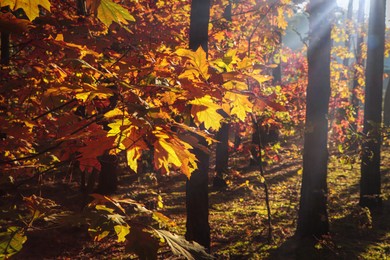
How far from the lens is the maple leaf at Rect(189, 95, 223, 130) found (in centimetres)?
235

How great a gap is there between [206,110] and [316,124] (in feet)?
17.2

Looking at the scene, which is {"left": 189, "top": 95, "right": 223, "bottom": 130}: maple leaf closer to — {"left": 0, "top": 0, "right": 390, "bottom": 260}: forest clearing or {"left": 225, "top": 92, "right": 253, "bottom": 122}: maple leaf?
{"left": 0, "top": 0, "right": 390, "bottom": 260}: forest clearing

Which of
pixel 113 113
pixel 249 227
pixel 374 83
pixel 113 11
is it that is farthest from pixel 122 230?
pixel 374 83

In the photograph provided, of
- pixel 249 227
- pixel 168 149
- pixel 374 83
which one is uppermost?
pixel 374 83

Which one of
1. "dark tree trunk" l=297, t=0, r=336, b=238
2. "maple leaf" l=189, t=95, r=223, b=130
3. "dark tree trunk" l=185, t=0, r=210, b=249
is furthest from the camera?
"dark tree trunk" l=297, t=0, r=336, b=238

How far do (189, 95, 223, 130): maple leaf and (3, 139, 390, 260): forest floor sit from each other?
3.92m

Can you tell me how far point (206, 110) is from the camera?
2.49 metres

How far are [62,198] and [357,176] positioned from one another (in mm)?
11071

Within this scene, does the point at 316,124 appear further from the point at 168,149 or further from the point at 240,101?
the point at 168,149

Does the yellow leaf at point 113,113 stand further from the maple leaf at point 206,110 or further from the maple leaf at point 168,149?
the maple leaf at point 206,110

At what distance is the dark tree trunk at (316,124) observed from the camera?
23.3 feet

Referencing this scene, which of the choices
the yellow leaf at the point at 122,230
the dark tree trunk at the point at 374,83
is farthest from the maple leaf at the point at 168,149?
the dark tree trunk at the point at 374,83

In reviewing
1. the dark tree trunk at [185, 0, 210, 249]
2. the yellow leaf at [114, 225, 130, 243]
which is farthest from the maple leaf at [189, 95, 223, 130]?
the dark tree trunk at [185, 0, 210, 249]

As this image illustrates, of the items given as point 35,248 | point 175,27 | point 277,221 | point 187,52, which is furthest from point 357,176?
point 187,52
